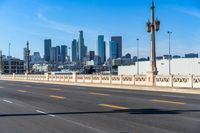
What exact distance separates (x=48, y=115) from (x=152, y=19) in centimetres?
2490

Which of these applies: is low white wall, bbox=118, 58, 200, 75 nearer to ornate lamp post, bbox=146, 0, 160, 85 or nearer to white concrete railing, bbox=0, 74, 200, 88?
white concrete railing, bbox=0, 74, 200, 88

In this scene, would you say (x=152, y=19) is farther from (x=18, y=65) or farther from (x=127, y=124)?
(x=18, y=65)

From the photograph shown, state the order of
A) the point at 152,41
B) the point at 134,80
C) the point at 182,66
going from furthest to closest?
the point at 182,66 < the point at 134,80 < the point at 152,41

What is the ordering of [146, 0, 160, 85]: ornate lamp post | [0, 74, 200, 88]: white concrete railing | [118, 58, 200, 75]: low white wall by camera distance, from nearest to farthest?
1. [0, 74, 200, 88]: white concrete railing
2. [146, 0, 160, 85]: ornate lamp post
3. [118, 58, 200, 75]: low white wall

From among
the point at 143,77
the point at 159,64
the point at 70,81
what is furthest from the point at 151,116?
the point at 159,64

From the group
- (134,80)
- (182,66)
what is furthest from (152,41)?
(182,66)

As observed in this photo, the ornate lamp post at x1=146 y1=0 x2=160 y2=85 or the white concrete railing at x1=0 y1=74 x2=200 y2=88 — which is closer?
the white concrete railing at x1=0 y1=74 x2=200 y2=88

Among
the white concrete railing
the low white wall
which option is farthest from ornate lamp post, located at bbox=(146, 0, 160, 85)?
the low white wall

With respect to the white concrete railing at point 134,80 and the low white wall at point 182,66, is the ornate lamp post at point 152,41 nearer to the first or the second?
the white concrete railing at point 134,80

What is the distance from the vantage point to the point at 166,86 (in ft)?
117

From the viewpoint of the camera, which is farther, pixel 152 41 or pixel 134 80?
pixel 134 80

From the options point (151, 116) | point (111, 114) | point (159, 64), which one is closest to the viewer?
point (151, 116)

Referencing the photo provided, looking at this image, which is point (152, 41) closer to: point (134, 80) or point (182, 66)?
point (134, 80)

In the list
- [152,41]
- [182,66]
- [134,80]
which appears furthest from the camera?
[182,66]
